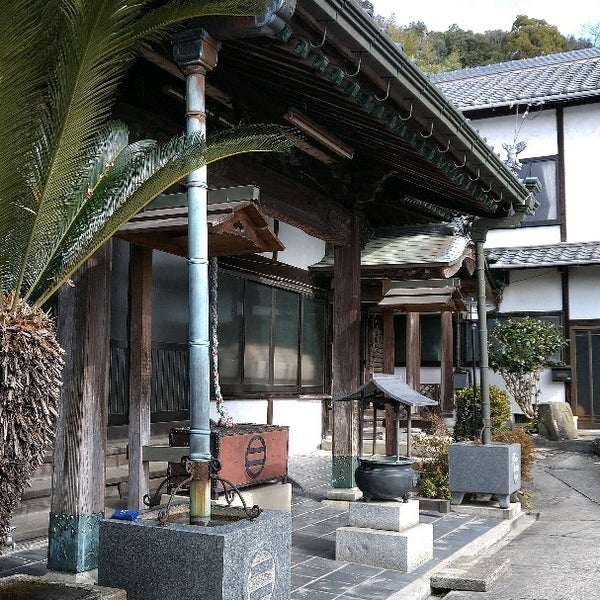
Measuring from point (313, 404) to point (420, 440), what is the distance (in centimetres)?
417

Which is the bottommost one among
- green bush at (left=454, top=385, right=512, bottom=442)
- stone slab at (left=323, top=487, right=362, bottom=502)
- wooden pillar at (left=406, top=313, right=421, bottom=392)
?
stone slab at (left=323, top=487, right=362, bottom=502)

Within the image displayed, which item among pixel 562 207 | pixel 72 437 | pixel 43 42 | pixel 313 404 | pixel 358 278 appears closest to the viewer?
pixel 43 42

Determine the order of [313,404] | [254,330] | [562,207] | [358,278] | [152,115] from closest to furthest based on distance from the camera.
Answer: [152,115]
[358,278]
[254,330]
[313,404]
[562,207]

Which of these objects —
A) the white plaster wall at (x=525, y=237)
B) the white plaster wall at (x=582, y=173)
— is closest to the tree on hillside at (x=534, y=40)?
the white plaster wall at (x=582, y=173)

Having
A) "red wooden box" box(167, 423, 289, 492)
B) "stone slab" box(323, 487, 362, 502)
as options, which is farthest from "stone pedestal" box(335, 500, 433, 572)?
"stone slab" box(323, 487, 362, 502)

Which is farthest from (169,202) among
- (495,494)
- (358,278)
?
(495,494)

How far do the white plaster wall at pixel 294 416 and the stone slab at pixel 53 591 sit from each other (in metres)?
7.18

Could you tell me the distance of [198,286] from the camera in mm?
4281

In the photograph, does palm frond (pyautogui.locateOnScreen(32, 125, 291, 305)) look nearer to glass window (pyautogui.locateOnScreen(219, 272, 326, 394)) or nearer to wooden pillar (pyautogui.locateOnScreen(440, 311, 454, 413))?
glass window (pyautogui.locateOnScreen(219, 272, 326, 394))

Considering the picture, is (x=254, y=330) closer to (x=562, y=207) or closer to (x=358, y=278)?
(x=358, y=278)

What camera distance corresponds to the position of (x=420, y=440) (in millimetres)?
10250

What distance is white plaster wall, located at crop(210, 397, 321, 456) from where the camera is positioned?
11398 millimetres

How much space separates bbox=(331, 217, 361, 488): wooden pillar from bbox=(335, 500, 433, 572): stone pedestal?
9.20 ft

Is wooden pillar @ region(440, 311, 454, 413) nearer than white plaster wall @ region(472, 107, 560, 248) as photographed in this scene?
Yes
